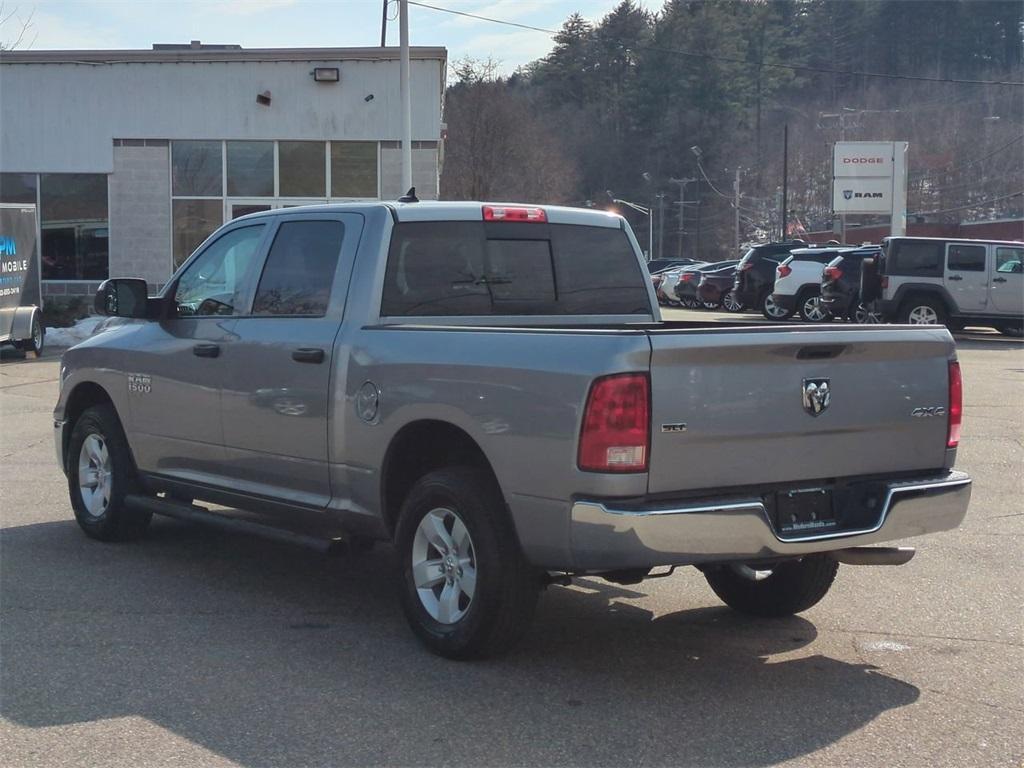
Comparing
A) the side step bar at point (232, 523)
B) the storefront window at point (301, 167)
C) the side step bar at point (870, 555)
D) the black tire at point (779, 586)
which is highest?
the storefront window at point (301, 167)

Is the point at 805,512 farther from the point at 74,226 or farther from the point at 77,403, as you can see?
the point at 74,226

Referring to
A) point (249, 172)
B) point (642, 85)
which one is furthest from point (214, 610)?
point (642, 85)

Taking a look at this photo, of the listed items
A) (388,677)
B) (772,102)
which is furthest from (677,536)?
(772,102)

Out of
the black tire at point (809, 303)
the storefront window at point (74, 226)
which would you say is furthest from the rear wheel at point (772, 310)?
the storefront window at point (74, 226)

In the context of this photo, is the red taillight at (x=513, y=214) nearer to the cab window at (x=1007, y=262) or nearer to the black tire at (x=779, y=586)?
the black tire at (x=779, y=586)

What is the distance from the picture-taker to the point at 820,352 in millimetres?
5137

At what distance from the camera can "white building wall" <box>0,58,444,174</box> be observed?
2725cm

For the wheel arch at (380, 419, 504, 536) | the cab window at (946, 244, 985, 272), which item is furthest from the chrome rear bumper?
the cab window at (946, 244, 985, 272)

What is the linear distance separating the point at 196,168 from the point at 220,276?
21.6 metres

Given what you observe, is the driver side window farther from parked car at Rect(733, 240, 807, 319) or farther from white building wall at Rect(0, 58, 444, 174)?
parked car at Rect(733, 240, 807, 319)

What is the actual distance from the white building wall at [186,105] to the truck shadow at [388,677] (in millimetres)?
21141

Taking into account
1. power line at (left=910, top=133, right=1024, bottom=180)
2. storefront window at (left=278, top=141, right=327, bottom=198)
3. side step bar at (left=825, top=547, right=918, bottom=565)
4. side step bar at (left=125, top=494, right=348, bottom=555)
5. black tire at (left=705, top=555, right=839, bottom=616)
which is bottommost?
black tire at (left=705, top=555, right=839, bottom=616)

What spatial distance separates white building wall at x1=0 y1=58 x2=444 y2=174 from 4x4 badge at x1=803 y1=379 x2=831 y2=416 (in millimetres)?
22574

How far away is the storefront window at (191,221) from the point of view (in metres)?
→ 27.7
